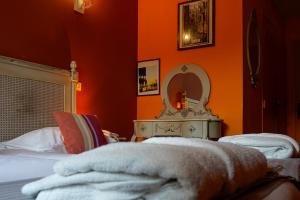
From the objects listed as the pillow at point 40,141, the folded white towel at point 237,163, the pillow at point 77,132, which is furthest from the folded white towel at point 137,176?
the pillow at point 40,141

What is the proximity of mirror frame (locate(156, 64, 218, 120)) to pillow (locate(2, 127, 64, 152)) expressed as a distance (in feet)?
5.84

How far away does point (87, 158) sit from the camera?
1.98 ft

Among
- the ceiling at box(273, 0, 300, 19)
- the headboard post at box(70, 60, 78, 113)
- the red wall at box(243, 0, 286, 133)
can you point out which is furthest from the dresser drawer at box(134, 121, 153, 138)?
the ceiling at box(273, 0, 300, 19)

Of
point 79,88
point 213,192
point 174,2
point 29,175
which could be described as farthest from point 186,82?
point 213,192

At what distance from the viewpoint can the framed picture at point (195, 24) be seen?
395 cm

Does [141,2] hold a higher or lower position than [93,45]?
higher

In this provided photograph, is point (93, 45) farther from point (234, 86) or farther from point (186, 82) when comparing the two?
point (234, 86)

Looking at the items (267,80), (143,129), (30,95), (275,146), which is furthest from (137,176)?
(267,80)

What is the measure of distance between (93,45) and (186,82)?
3.86 feet

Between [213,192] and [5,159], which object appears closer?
[213,192]

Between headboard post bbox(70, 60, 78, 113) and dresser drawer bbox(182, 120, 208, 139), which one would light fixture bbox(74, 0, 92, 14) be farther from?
dresser drawer bbox(182, 120, 208, 139)

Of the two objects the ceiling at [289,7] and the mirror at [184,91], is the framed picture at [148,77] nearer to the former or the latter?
the mirror at [184,91]

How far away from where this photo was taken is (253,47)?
418 cm

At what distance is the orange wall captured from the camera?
→ 12.3ft
